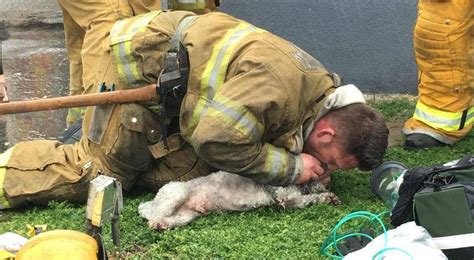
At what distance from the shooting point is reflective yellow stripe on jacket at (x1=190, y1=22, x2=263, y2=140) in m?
3.07

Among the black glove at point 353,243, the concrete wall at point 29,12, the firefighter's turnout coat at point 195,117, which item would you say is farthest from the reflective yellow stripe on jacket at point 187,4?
the concrete wall at point 29,12

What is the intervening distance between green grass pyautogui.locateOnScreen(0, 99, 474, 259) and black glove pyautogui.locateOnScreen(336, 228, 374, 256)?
9cm

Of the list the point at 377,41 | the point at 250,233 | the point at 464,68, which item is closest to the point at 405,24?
the point at 377,41

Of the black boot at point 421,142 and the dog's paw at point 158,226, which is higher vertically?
the dog's paw at point 158,226

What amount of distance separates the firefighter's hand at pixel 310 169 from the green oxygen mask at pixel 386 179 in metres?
0.26

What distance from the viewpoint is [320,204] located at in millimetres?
3418

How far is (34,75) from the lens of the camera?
620 cm

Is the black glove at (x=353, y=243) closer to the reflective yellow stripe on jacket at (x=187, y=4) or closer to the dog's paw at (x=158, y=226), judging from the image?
the dog's paw at (x=158, y=226)

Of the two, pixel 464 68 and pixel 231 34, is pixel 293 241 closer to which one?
pixel 231 34

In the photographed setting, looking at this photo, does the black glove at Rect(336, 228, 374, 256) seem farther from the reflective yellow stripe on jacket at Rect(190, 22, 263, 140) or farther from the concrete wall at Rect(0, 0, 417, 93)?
the concrete wall at Rect(0, 0, 417, 93)

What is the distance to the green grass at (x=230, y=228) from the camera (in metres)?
2.92

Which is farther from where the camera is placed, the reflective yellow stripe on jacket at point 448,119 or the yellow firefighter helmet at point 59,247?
the reflective yellow stripe on jacket at point 448,119

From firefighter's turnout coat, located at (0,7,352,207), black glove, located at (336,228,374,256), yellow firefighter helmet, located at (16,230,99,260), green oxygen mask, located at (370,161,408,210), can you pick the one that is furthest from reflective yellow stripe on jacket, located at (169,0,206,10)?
yellow firefighter helmet, located at (16,230,99,260)

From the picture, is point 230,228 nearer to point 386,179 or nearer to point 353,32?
point 386,179
